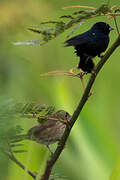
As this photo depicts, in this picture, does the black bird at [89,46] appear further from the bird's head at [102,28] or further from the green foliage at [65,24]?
the green foliage at [65,24]

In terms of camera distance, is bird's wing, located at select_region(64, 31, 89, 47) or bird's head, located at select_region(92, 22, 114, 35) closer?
bird's wing, located at select_region(64, 31, 89, 47)

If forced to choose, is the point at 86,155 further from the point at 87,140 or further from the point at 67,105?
the point at 67,105

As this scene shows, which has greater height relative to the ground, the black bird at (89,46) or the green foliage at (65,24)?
the green foliage at (65,24)

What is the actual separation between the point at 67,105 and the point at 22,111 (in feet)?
4.55

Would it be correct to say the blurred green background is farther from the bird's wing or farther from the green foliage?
the green foliage

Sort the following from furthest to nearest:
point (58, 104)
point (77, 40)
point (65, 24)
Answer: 1. point (58, 104)
2. point (77, 40)
3. point (65, 24)

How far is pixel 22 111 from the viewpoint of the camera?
815 mm

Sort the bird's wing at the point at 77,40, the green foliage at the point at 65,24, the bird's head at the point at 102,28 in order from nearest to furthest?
the green foliage at the point at 65,24 < the bird's wing at the point at 77,40 < the bird's head at the point at 102,28

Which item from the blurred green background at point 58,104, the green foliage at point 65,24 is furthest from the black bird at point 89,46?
the green foliage at point 65,24

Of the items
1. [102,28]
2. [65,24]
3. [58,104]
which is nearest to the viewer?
[65,24]

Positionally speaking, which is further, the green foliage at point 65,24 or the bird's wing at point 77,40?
the bird's wing at point 77,40

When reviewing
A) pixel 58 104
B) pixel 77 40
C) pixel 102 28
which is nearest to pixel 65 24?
pixel 77 40

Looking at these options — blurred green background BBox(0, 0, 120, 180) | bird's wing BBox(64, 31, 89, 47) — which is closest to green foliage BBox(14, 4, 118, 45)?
bird's wing BBox(64, 31, 89, 47)

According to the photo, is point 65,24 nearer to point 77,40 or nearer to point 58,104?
point 77,40
